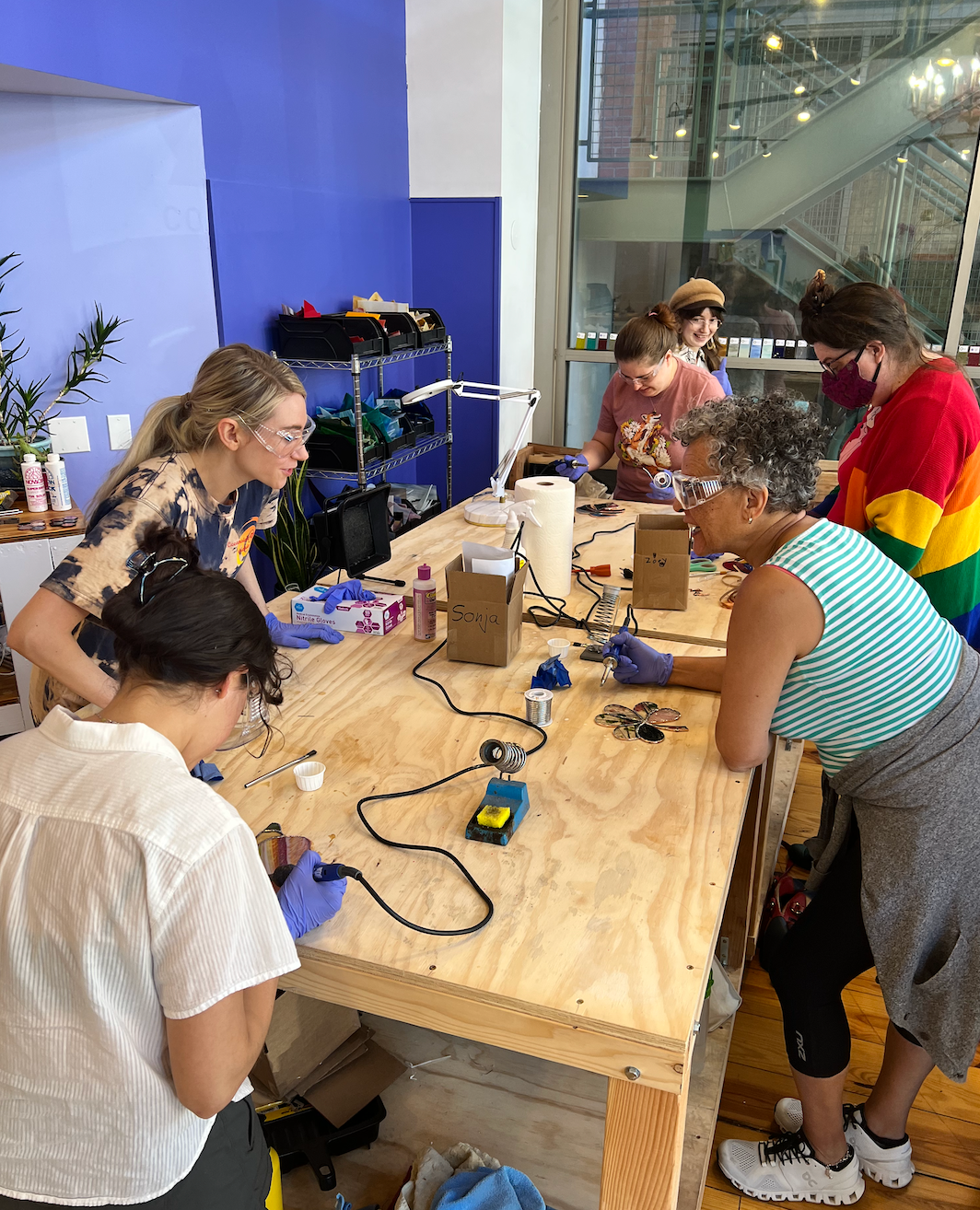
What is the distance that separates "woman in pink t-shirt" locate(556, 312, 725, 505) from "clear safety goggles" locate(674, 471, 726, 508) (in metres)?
1.30

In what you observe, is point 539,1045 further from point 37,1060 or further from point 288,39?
point 288,39

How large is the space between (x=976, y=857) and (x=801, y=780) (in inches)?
71.3

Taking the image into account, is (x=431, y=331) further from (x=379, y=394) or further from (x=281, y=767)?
(x=281, y=767)

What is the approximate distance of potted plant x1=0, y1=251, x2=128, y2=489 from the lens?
9.37 ft

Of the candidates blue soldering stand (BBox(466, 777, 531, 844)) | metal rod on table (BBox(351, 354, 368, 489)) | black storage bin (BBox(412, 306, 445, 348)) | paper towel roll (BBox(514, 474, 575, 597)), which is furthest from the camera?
black storage bin (BBox(412, 306, 445, 348))

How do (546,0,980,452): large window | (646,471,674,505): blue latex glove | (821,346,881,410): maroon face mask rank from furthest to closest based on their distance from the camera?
(546,0,980,452): large window → (646,471,674,505): blue latex glove → (821,346,881,410): maroon face mask

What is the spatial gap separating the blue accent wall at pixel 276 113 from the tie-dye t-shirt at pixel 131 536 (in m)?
1.57

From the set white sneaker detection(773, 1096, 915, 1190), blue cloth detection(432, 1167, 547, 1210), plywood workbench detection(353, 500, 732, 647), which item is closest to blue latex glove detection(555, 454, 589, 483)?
plywood workbench detection(353, 500, 732, 647)

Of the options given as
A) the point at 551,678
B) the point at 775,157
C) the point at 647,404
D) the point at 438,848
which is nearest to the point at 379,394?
the point at 647,404

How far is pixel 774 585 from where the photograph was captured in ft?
4.72

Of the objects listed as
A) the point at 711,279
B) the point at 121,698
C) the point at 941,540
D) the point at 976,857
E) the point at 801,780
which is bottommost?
the point at 801,780

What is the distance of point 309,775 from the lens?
152 cm

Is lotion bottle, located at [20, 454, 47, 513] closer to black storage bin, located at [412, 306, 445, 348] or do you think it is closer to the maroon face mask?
black storage bin, located at [412, 306, 445, 348]

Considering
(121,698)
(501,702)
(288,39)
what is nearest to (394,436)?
(288,39)
